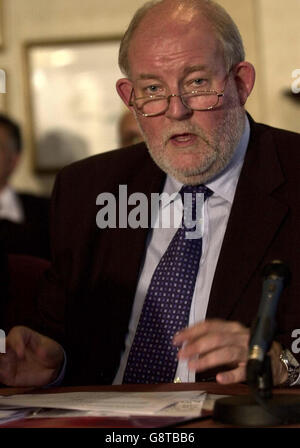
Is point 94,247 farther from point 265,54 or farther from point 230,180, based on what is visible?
point 265,54

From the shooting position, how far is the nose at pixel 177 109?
1.92m

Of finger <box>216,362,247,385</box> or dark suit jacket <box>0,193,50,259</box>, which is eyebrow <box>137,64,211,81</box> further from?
dark suit jacket <box>0,193,50,259</box>

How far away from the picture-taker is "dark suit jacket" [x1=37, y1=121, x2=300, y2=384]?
188 centimetres

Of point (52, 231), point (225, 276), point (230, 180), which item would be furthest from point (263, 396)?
point (52, 231)

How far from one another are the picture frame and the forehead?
2461mm

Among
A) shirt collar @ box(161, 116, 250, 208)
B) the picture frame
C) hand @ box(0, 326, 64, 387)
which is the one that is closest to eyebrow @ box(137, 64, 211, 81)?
shirt collar @ box(161, 116, 250, 208)

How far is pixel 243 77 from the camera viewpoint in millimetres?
2098

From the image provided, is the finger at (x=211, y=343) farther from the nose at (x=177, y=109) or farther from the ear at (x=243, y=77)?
the ear at (x=243, y=77)

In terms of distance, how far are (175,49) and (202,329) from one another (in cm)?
83

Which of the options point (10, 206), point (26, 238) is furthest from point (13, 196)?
point (26, 238)

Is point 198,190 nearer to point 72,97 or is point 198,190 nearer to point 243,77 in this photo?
point 243,77

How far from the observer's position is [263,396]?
1.19 metres

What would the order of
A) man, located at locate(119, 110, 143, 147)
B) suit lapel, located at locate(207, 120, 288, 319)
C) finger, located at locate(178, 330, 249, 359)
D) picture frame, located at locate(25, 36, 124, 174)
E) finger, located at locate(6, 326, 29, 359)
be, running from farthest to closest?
picture frame, located at locate(25, 36, 124, 174), man, located at locate(119, 110, 143, 147), suit lapel, located at locate(207, 120, 288, 319), finger, located at locate(6, 326, 29, 359), finger, located at locate(178, 330, 249, 359)
